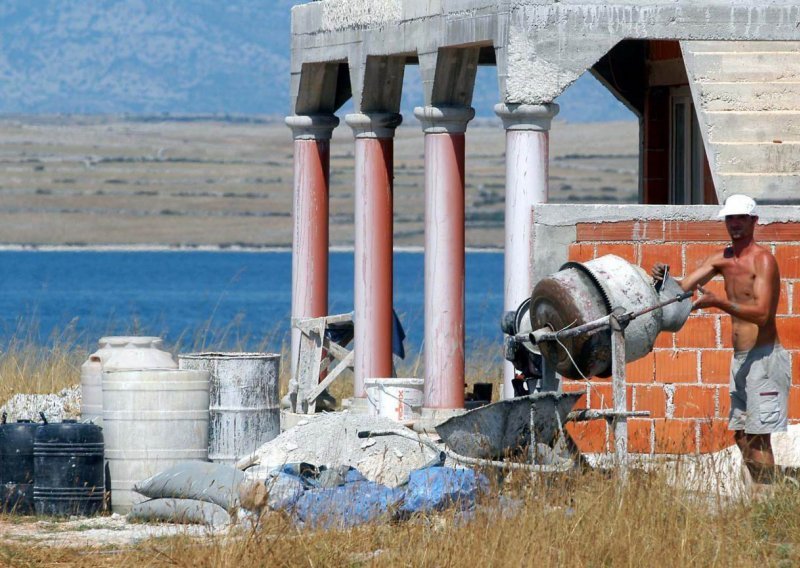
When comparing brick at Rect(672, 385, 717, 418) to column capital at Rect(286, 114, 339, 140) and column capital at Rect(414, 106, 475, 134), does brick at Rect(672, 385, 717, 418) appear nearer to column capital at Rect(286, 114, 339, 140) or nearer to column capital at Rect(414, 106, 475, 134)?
column capital at Rect(414, 106, 475, 134)

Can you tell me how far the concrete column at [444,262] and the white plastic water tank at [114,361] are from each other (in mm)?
2573

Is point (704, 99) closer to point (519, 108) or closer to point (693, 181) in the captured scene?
point (519, 108)

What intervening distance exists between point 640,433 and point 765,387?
2259 millimetres

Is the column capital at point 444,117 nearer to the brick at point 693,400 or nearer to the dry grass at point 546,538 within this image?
the brick at point 693,400

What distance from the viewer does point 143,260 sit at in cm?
12862

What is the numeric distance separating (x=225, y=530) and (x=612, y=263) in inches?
115

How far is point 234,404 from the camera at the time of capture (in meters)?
14.8

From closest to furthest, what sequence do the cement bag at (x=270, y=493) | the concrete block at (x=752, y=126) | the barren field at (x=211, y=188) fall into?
1. the cement bag at (x=270, y=493)
2. the concrete block at (x=752, y=126)
3. the barren field at (x=211, y=188)

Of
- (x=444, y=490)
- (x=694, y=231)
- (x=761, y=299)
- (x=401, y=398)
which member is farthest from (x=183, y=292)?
(x=761, y=299)

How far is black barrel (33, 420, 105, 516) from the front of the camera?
13289 mm

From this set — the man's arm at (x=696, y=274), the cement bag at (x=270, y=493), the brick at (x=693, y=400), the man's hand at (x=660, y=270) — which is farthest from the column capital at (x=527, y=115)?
the cement bag at (x=270, y=493)

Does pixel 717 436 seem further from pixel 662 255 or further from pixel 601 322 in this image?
pixel 601 322

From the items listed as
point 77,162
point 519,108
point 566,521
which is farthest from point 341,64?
point 77,162

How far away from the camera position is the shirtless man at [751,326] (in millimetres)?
12164
